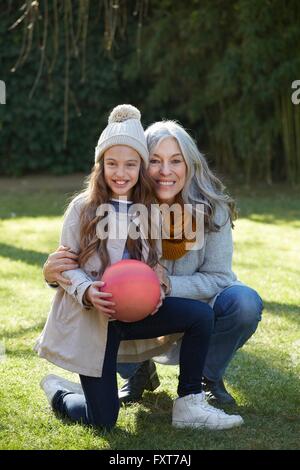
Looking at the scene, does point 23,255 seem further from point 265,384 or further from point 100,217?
point 100,217

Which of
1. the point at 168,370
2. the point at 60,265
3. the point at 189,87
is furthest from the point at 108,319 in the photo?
the point at 189,87

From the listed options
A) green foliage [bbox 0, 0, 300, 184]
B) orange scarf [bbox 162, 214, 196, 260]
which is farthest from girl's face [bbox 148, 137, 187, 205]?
green foliage [bbox 0, 0, 300, 184]

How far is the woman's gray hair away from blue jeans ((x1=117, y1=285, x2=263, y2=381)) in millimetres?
312

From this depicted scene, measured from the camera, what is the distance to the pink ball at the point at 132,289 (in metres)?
3.09

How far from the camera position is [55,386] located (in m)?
3.51

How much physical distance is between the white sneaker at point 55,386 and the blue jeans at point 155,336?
193 millimetres

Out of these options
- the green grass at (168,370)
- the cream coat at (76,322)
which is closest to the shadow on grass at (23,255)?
the green grass at (168,370)

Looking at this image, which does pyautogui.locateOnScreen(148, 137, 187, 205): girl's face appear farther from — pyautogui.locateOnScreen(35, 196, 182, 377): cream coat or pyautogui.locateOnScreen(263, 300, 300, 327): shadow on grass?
pyautogui.locateOnScreen(263, 300, 300, 327): shadow on grass

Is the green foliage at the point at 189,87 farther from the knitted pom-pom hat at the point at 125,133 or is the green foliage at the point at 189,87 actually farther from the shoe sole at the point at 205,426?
the shoe sole at the point at 205,426

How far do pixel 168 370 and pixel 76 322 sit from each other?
93 cm

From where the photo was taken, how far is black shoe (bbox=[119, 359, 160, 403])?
143 inches

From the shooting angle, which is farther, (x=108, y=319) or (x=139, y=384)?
(x=139, y=384)

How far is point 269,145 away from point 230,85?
0.84 meters
